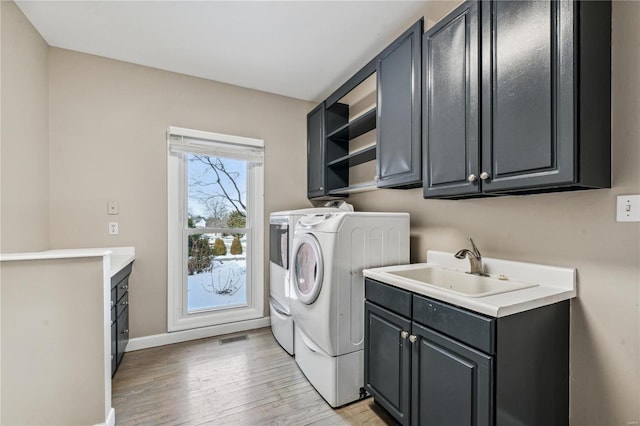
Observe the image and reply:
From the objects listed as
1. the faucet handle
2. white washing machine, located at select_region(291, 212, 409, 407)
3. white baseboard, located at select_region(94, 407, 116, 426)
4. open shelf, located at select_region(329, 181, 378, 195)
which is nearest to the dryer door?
white washing machine, located at select_region(291, 212, 409, 407)

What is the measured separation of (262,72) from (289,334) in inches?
101

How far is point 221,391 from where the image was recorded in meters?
2.04

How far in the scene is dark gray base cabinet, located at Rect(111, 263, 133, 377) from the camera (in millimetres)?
2043

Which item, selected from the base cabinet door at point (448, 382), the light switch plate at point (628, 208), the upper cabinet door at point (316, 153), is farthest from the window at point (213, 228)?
the light switch plate at point (628, 208)

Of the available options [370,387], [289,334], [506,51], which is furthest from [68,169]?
[506,51]

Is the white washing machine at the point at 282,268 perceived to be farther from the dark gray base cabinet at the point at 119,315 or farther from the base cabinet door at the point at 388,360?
the dark gray base cabinet at the point at 119,315

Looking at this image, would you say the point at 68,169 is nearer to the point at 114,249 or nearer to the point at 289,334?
the point at 114,249

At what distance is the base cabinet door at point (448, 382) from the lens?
44.5 inches

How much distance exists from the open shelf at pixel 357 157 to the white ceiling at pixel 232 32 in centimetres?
85

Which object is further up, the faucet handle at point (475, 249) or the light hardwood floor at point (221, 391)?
the faucet handle at point (475, 249)

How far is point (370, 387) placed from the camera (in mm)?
1803

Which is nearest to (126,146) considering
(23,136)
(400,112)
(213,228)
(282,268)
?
(23,136)

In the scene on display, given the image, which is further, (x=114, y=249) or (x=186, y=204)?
(x=186, y=204)

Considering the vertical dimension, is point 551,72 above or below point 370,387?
above
